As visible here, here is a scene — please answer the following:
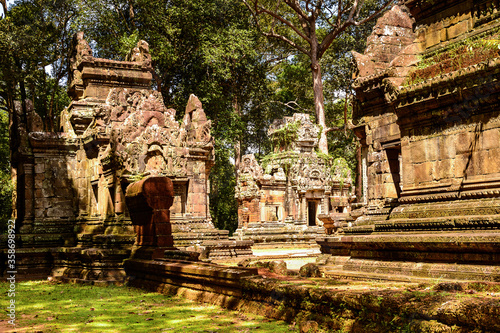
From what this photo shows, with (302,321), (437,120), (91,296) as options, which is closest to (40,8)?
(91,296)

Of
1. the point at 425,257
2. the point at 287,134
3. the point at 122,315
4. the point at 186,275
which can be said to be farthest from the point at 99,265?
the point at 287,134

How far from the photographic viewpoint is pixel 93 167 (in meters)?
14.6

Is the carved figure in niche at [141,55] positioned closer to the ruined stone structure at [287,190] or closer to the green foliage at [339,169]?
the ruined stone structure at [287,190]

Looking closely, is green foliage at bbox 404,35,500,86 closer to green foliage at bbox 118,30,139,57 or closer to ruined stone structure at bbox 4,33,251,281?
ruined stone structure at bbox 4,33,251,281

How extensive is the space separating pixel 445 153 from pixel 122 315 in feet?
18.2

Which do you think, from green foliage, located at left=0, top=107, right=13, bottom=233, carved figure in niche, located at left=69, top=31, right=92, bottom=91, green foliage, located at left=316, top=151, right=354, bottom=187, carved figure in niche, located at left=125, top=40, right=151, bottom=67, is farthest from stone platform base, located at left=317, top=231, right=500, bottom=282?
green foliage, located at left=316, top=151, right=354, bottom=187

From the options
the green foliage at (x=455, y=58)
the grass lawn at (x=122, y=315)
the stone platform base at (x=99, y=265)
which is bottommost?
the grass lawn at (x=122, y=315)

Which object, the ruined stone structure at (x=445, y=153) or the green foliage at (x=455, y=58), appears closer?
the ruined stone structure at (x=445, y=153)

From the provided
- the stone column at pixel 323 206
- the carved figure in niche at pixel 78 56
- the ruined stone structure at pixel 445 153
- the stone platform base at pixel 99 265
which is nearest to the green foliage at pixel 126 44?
the carved figure in niche at pixel 78 56

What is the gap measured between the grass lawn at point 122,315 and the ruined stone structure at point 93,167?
2258 mm

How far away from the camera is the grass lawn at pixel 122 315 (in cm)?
616

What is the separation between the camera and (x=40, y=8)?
94.3ft

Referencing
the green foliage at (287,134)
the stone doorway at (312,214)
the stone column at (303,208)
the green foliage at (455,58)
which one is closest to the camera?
the green foliage at (455,58)

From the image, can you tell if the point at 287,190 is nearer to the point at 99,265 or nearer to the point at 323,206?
the point at 323,206
